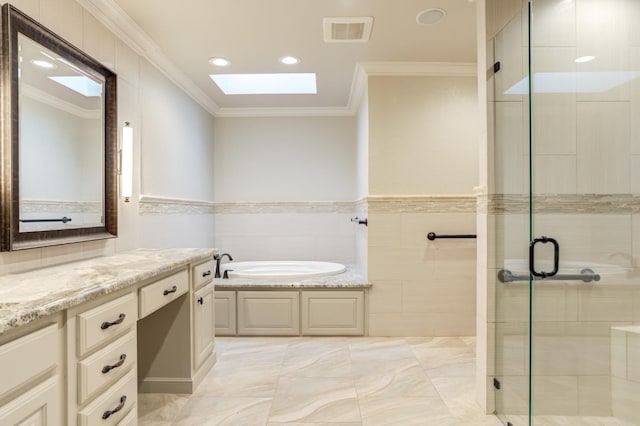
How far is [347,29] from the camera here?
252 centimetres

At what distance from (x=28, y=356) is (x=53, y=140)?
122 centimetres

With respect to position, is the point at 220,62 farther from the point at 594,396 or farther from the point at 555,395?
the point at 594,396

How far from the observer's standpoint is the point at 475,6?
2.26 metres

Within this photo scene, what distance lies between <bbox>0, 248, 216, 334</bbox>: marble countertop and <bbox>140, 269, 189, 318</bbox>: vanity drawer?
0.06 metres

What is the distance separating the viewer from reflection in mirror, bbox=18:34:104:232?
164cm

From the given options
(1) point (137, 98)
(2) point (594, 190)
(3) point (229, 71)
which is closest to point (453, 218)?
(2) point (594, 190)

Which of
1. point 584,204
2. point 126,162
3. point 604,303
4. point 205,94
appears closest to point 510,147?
point 584,204

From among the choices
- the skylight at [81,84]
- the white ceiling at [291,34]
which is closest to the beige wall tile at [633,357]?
the white ceiling at [291,34]

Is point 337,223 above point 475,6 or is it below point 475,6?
below

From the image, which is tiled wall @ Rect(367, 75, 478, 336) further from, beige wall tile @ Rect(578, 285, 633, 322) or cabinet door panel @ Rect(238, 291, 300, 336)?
beige wall tile @ Rect(578, 285, 633, 322)

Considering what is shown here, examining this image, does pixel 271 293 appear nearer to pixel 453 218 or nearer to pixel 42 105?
pixel 453 218

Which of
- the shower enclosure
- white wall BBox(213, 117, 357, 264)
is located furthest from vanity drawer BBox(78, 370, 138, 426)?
white wall BBox(213, 117, 357, 264)

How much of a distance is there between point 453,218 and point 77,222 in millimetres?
2762

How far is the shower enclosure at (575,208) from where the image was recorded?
5.91 ft
